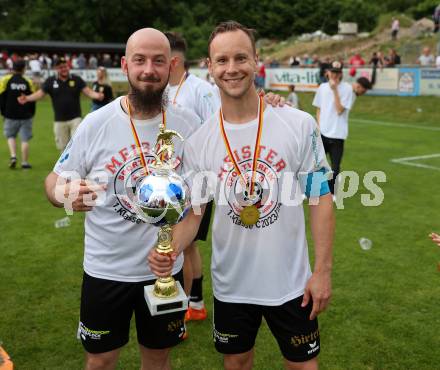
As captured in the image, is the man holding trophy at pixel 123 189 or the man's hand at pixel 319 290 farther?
the man holding trophy at pixel 123 189

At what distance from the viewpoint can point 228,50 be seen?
2738 mm

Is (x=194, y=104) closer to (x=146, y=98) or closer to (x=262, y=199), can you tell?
(x=146, y=98)

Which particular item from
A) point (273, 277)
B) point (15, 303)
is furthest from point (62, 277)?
point (273, 277)

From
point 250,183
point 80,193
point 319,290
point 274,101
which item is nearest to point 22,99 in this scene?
point 80,193

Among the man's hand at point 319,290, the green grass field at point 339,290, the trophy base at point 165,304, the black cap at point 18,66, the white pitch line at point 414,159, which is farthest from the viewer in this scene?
the white pitch line at point 414,159

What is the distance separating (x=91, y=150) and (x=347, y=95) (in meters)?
6.22

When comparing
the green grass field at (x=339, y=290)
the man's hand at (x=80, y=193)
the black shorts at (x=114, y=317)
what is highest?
the man's hand at (x=80, y=193)

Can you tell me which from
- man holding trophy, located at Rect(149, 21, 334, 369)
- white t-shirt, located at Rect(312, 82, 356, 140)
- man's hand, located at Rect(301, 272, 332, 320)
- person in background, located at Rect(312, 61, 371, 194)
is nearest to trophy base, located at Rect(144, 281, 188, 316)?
man holding trophy, located at Rect(149, 21, 334, 369)

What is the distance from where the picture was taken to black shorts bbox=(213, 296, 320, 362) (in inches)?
113

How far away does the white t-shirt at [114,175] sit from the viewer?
2975 mm

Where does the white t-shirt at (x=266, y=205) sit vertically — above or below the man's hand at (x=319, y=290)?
above

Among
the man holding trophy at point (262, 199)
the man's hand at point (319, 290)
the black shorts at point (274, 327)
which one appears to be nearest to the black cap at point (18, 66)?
the man holding trophy at point (262, 199)

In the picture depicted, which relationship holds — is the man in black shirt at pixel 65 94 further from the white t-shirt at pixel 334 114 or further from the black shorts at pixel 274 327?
the black shorts at pixel 274 327

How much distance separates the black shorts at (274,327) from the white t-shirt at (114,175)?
0.45 m
